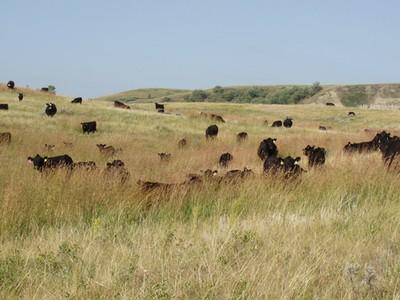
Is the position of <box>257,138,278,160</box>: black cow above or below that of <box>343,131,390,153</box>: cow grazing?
below

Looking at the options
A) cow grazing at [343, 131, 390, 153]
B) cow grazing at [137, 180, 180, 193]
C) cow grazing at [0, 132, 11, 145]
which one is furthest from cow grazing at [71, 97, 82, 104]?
cow grazing at [137, 180, 180, 193]

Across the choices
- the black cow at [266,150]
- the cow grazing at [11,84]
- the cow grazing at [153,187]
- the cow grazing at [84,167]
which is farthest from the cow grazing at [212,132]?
the cow grazing at [11,84]

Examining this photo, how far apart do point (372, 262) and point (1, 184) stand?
5209 mm

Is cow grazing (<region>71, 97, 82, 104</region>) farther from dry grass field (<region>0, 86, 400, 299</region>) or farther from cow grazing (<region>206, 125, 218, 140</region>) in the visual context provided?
dry grass field (<region>0, 86, 400, 299</region>)

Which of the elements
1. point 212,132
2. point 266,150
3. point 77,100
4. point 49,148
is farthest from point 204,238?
point 77,100

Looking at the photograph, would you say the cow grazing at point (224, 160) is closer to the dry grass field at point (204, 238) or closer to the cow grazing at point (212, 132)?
the dry grass field at point (204, 238)

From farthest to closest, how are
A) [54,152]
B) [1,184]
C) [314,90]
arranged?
[314,90], [54,152], [1,184]

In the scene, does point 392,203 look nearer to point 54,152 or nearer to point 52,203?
point 52,203

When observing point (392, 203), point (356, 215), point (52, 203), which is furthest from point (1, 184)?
point (392, 203)

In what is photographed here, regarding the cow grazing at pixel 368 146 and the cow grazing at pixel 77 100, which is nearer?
the cow grazing at pixel 368 146

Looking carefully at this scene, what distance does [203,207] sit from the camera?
6926mm

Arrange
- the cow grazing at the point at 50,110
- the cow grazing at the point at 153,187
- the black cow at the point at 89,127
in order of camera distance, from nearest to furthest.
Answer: the cow grazing at the point at 153,187 → the black cow at the point at 89,127 → the cow grazing at the point at 50,110

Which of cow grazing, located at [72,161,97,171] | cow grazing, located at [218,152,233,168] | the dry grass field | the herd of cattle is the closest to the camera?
the dry grass field

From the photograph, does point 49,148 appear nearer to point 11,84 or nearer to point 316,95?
point 11,84
